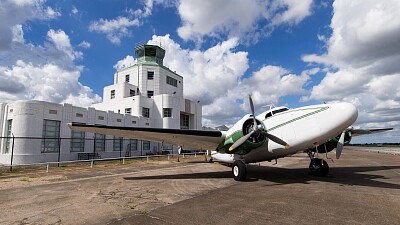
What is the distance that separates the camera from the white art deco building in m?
24.6

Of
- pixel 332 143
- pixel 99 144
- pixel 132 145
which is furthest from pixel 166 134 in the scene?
pixel 132 145

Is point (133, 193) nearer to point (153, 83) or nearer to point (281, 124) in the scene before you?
point (281, 124)

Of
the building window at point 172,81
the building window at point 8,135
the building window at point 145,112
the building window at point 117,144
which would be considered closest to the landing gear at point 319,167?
the building window at point 117,144

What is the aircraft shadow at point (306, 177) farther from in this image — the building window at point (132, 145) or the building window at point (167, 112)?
the building window at point (167, 112)

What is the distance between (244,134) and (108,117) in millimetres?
25291

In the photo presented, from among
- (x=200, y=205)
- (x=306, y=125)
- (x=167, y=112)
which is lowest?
(x=200, y=205)

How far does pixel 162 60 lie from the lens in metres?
53.1

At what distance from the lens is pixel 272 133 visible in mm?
12430

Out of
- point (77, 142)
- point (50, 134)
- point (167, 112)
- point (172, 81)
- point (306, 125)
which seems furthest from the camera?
point (172, 81)

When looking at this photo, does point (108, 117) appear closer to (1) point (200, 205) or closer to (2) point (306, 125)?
(2) point (306, 125)

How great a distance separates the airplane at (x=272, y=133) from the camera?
10406 millimetres

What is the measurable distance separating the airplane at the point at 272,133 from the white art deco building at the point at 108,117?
11456 mm

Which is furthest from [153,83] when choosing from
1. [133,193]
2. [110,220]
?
[110,220]

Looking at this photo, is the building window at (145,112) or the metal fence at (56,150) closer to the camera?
the metal fence at (56,150)
